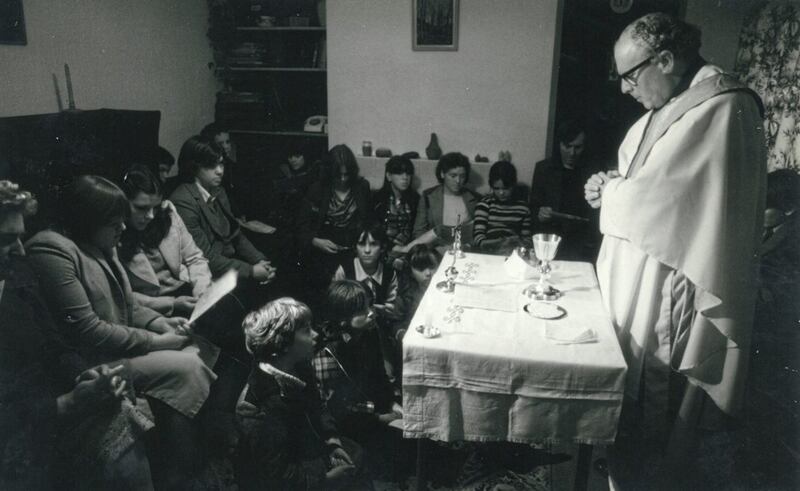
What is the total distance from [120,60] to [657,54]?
303 centimetres

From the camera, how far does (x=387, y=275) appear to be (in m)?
3.06

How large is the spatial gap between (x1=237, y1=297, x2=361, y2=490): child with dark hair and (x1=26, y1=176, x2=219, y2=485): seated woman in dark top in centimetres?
36

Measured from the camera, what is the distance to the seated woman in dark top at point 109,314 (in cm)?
171

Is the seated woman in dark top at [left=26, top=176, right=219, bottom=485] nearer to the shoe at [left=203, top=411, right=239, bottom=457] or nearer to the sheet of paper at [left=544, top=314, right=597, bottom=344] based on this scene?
the shoe at [left=203, top=411, right=239, bottom=457]

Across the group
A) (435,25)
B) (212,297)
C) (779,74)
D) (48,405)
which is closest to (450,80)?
(435,25)

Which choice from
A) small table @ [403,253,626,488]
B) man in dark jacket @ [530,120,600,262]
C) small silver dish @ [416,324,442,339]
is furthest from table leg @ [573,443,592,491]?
man in dark jacket @ [530,120,600,262]

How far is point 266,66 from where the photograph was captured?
4.37m

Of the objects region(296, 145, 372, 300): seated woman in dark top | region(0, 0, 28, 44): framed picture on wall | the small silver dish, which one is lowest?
region(296, 145, 372, 300): seated woman in dark top

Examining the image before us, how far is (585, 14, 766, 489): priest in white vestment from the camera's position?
1545 millimetres

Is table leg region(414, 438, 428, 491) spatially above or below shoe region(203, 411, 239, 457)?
above

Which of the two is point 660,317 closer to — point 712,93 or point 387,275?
point 712,93

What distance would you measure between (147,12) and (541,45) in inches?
101

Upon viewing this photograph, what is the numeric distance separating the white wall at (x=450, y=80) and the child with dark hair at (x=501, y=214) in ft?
1.73

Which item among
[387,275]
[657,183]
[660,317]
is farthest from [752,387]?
[387,275]
